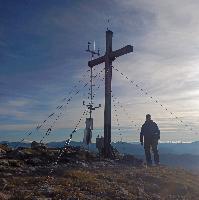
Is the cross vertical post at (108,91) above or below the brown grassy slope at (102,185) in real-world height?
above

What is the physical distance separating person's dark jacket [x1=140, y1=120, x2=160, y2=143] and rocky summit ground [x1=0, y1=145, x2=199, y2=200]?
5099mm

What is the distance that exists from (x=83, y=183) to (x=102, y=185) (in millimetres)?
645

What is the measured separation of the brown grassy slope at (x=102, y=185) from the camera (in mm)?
10664

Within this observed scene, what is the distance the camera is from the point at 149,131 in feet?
72.6

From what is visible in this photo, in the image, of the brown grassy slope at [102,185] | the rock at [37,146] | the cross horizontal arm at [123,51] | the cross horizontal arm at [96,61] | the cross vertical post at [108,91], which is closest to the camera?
the brown grassy slope at [102,185]

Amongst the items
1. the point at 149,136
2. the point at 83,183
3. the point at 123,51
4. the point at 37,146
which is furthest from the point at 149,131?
the point at 83,183

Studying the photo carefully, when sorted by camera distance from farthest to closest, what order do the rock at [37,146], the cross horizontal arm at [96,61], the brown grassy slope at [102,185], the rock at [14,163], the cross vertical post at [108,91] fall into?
the cross horizontal arm at [96,61], the rock at [37,146], the cross vertical post at [108,91], the rock at [14,163], the brown grassy slope at [102,185]

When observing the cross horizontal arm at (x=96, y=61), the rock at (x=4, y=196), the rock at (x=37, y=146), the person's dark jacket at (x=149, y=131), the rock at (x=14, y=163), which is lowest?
the rock at (x=4, y=196)

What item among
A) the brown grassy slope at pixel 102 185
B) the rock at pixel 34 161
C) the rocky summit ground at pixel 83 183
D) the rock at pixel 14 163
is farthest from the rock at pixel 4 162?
the brown grassy slope at pixel 102 185

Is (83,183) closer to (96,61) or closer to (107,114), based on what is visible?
(107,114)

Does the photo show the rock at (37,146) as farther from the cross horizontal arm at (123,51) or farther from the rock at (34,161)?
the cross horizontal arm at (123,51)

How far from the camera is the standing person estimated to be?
22.1 m

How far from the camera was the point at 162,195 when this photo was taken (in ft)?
44.0

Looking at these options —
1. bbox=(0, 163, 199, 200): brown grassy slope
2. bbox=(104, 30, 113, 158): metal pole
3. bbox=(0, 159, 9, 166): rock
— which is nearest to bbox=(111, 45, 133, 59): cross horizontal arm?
bbox=(104, 30, 113, 158): metal pole
